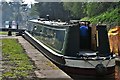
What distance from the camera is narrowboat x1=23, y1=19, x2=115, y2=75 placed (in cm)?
1052

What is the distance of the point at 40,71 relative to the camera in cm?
845

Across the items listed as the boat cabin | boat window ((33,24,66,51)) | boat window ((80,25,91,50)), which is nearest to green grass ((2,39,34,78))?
the boat cabin

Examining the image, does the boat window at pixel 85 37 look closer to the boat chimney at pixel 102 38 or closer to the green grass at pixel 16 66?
the boat chimney at pixel 102 38

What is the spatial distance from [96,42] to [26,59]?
2.71m

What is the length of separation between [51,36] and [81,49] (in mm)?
1681

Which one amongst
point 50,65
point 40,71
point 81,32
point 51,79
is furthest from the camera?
point 81,32

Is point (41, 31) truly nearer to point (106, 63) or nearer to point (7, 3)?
point (106, 63)

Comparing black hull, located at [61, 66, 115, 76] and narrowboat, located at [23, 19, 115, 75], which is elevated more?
narrowboat, located at [23, 19, 115, 75]

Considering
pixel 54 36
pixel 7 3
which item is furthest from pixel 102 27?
pixel 7 3

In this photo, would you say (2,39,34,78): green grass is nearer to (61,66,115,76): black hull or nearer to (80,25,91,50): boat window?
(61,66,115,76): black hull

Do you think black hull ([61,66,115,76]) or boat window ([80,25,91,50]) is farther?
boat window ([80,25,91,50])

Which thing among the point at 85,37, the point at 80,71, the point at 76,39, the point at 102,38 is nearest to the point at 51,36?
the point at 85,37

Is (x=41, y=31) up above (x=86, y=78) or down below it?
above

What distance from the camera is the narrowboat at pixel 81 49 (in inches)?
414
